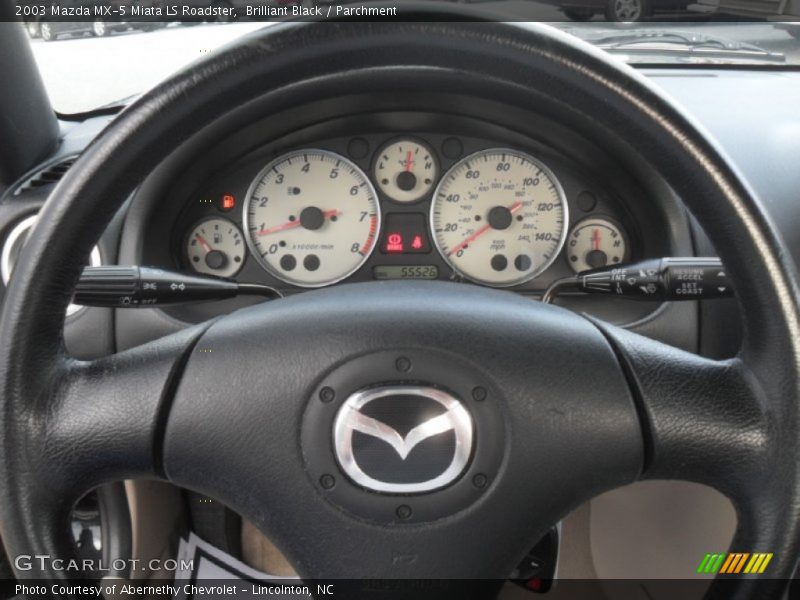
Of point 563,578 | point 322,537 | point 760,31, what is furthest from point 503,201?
point 322,537

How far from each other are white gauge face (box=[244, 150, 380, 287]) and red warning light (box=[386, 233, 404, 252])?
1.3 inches

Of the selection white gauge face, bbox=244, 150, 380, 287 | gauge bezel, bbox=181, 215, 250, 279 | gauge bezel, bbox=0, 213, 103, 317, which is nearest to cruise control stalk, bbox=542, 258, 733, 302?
white gauge face, bbox=244, 150, 380, 287

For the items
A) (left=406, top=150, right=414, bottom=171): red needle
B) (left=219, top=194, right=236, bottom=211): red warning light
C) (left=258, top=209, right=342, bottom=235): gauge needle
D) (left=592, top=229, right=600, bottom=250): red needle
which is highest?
(left=406, top=150, right=414, bottom=171): red needle

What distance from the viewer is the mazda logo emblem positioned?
3.04 feet

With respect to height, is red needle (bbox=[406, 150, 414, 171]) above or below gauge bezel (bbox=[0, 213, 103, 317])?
above

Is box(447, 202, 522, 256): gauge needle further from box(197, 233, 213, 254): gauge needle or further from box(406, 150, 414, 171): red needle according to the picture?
box(197, 233, 213, 254): gauge needle

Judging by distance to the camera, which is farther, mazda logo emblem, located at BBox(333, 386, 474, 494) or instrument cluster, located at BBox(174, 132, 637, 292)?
instrument cluster, located at BBox(174, 132, 637, 292)

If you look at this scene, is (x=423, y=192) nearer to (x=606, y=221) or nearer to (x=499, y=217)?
(x=499, y=217)

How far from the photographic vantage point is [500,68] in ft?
2.77

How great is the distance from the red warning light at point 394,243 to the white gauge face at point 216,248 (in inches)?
12.6

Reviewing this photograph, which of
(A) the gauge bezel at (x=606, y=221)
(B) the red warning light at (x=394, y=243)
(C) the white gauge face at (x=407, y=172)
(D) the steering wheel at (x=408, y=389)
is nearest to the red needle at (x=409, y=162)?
(C) the white gauge face at (x=407, y=172)

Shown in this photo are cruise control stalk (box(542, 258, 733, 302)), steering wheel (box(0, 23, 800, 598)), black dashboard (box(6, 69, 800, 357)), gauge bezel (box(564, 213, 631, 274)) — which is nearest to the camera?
steering wheel (box(0, 23, 800, 598))

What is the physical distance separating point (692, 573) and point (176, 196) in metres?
1.24

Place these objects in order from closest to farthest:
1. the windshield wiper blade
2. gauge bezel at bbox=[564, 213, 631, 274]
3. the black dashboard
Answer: the black dashboard < gauge bezel at bbox=[564, 213, 631, 274] < the windshield wiper blade
